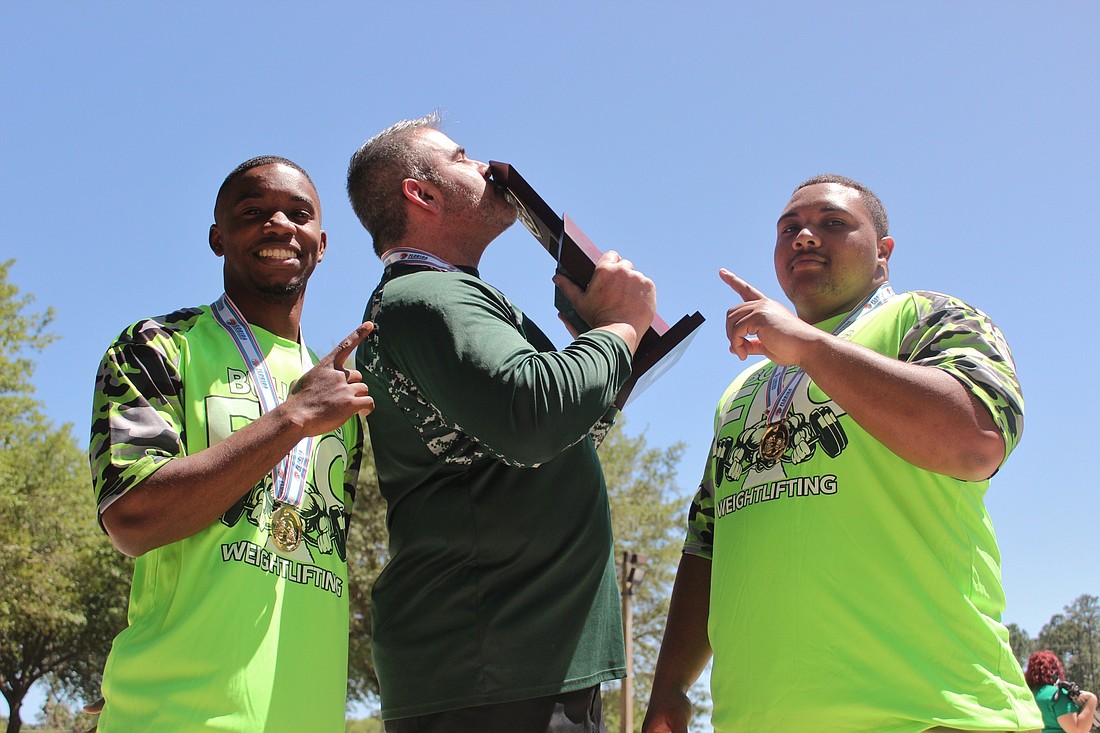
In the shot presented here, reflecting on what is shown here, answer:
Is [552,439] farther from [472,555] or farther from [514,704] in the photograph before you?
[514,704]

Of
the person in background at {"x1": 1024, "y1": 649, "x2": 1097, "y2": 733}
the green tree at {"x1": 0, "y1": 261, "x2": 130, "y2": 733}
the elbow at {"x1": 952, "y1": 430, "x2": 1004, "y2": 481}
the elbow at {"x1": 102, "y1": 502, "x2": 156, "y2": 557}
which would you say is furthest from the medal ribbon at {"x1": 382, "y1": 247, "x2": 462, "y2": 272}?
the green tree at {"x1": 0, "y1": 261, "x2": 130, "y2": 733}

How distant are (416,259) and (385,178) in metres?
0.51

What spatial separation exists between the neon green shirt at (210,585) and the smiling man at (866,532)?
4.50ft

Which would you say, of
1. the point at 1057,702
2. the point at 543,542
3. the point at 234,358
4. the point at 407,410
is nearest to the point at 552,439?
the point at 543,542

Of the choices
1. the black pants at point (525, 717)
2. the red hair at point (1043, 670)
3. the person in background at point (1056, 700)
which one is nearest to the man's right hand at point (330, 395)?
the black pants at point (525, 717)

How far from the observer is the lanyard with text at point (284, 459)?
295 centimetres

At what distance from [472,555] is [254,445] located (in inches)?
28.1

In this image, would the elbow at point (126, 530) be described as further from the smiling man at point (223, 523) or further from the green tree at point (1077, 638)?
the green tree at point (1077, 638)

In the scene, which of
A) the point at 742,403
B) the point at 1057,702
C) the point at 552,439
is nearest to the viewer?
the point at 552,439

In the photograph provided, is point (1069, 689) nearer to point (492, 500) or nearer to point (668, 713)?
point (668, 713)

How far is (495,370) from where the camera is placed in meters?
2.68

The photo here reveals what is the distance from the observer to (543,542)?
113 inches

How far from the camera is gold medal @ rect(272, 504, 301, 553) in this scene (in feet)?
9.55

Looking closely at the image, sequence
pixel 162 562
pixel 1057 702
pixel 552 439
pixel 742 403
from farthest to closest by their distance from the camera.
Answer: pixel 1057 702 < pixel 742 403 < pixel 162 562 < pixel 552 439
